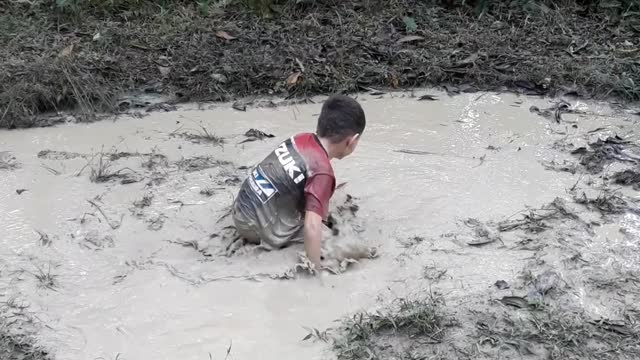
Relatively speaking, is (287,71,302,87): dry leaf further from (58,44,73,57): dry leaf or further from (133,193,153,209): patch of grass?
(133,193,153,209): patch of grass

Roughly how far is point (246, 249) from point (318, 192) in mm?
621

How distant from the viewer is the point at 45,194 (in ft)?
15.6

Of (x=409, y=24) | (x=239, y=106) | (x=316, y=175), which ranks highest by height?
(x=316, y=175)

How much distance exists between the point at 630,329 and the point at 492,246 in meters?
0.97

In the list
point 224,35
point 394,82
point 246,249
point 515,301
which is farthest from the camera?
point 224,35

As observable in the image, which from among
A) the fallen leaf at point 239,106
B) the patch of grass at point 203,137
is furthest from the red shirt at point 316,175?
the fallen leaf at point 239,106

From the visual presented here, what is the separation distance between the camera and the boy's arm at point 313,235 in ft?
12.2

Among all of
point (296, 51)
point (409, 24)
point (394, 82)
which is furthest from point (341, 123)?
point (409, 24)

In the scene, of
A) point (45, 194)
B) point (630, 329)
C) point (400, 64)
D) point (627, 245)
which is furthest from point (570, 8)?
point (45, 194)

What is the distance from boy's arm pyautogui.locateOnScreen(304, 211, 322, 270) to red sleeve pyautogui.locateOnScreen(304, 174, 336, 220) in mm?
36

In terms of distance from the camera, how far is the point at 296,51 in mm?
6938

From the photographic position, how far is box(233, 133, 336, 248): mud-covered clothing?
383 centimetres

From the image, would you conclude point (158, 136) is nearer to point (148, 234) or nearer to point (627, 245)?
point (148, 234)

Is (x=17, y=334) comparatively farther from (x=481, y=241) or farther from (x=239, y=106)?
(x=239, y=106)
